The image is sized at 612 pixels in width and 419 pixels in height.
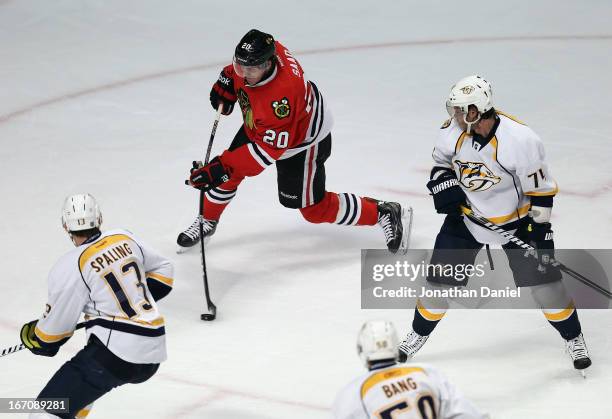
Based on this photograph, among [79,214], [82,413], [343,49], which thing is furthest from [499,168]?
[343,49]

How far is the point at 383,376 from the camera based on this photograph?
8.68ft

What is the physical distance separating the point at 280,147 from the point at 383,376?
6.30 feet

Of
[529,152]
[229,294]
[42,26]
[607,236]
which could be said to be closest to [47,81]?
[42,26]

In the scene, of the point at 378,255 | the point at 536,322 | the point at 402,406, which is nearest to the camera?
the point at 402,406

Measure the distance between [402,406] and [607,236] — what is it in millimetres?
2637

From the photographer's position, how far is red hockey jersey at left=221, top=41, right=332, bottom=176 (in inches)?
173

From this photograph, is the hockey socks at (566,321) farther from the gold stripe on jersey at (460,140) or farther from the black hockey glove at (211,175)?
the black hockey glove at (211,175)

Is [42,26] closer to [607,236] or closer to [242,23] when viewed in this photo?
[242,23]

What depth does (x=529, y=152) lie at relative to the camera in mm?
3713

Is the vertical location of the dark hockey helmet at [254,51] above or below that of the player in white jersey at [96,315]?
above

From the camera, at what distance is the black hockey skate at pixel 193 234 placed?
498 centimetres

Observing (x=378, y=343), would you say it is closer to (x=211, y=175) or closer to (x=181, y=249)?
(x=211, y=175)

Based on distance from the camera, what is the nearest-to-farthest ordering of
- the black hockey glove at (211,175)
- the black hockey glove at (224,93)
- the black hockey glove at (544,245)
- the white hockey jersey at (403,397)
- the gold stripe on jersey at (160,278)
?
the white hockey jersey at (403,397) < the gold stripe on jersey at (160,278) < the black hockey glove at (544,245) < the black hockey glove at (211,175) < the black hockey glove at (224,93)

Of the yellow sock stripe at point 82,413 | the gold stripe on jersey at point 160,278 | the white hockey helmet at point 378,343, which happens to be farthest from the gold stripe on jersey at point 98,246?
the white hockey helmet at point 378,343
